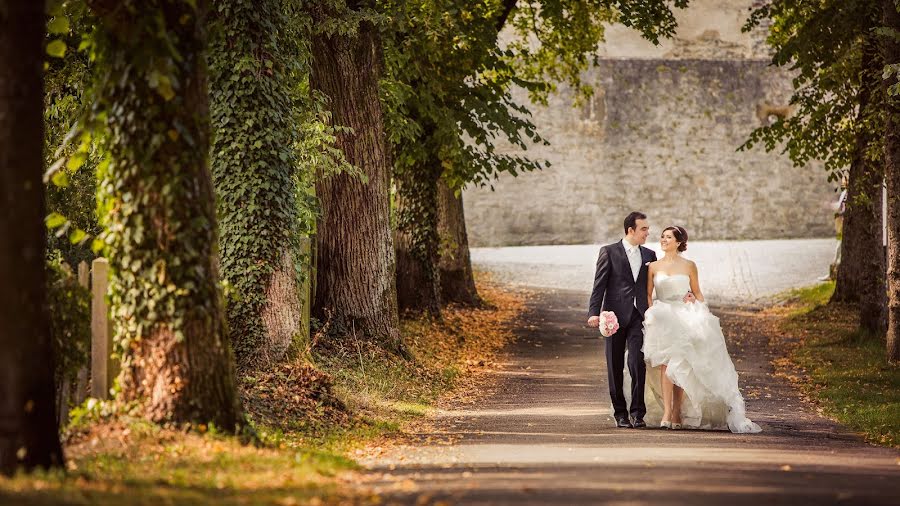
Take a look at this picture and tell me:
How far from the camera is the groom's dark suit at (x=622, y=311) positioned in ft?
37.9

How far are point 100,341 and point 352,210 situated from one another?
705cm

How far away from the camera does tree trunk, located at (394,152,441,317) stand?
805 inches

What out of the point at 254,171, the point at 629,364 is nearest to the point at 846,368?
the point at 629,364

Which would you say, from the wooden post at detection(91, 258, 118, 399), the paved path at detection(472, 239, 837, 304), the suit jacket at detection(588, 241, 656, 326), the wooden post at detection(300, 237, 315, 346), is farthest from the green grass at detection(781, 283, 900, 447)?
the wooden post at detection(91, 258, 118, 399)

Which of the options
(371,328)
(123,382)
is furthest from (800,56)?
(123,382)

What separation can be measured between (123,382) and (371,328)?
7.12 m

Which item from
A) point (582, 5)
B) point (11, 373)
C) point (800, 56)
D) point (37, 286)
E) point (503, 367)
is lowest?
point (503, 367)

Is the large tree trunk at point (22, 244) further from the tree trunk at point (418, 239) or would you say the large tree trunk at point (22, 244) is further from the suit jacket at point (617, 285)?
the tree trunk at point (418, 239)

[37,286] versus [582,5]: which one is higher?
[582,5]

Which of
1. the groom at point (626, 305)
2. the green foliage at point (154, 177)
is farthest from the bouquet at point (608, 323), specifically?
the green foliage at point (154, 177)

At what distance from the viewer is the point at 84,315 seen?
27.9 feet

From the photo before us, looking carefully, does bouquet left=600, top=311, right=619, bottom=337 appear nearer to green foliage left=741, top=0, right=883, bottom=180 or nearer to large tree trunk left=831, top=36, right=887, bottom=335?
large tree trunk left=831, top=36, right=887, bottom=335

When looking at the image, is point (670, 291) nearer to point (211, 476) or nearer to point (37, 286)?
point (211, 476)

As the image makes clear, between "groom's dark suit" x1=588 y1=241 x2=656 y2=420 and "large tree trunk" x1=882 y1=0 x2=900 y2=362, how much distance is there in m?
5.32
